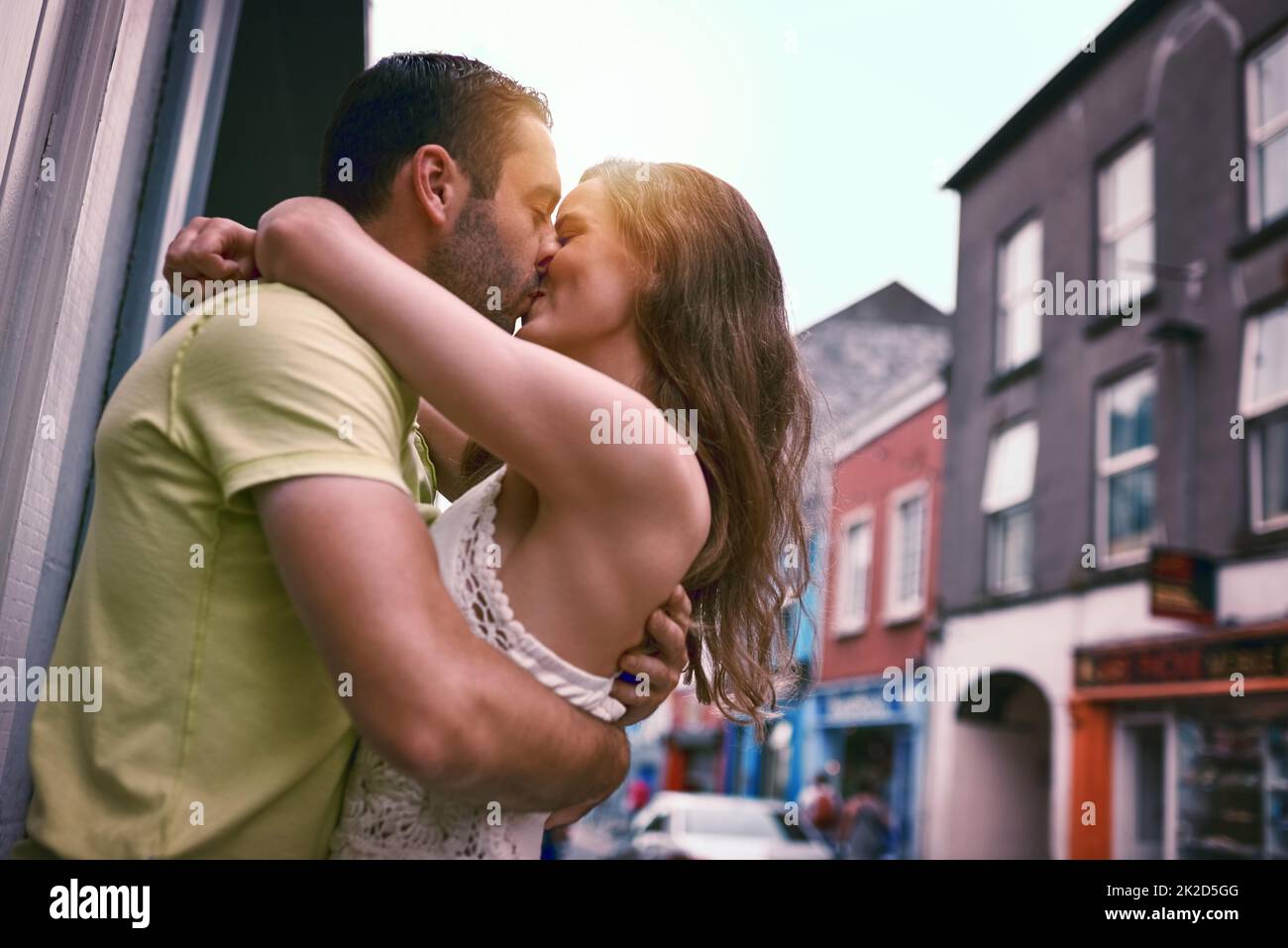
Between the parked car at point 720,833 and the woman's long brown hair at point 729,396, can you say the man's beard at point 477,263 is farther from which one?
the parked car at point 720,833

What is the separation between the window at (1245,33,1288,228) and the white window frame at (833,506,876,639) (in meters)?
6.91

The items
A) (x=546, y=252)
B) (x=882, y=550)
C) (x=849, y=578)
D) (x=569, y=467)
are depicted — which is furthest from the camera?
(x=849, y=578)

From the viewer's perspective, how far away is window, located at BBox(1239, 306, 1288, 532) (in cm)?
770

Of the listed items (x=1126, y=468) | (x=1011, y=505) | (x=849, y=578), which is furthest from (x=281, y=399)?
(x=849, y=578)

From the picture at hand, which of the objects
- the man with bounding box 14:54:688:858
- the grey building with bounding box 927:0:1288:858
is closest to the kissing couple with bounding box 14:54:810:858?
the man with bounding box 14:54:688:858

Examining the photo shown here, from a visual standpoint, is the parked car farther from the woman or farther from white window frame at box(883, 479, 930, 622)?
the woman

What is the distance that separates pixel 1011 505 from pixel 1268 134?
4.17 meters

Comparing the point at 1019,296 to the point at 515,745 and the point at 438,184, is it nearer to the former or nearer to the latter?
the point at 438,184

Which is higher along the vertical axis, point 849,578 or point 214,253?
point 849,578

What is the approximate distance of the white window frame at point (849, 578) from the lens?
14.5 m

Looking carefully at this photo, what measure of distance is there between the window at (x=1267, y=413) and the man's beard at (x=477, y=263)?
7571mm

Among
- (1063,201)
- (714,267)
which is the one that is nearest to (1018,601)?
(1063,201)

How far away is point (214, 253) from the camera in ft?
4.16

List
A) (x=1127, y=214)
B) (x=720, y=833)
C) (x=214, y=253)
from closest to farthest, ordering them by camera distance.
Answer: (x=214, y=253)
(x=720, y=833)
(x=1127, y=214)
